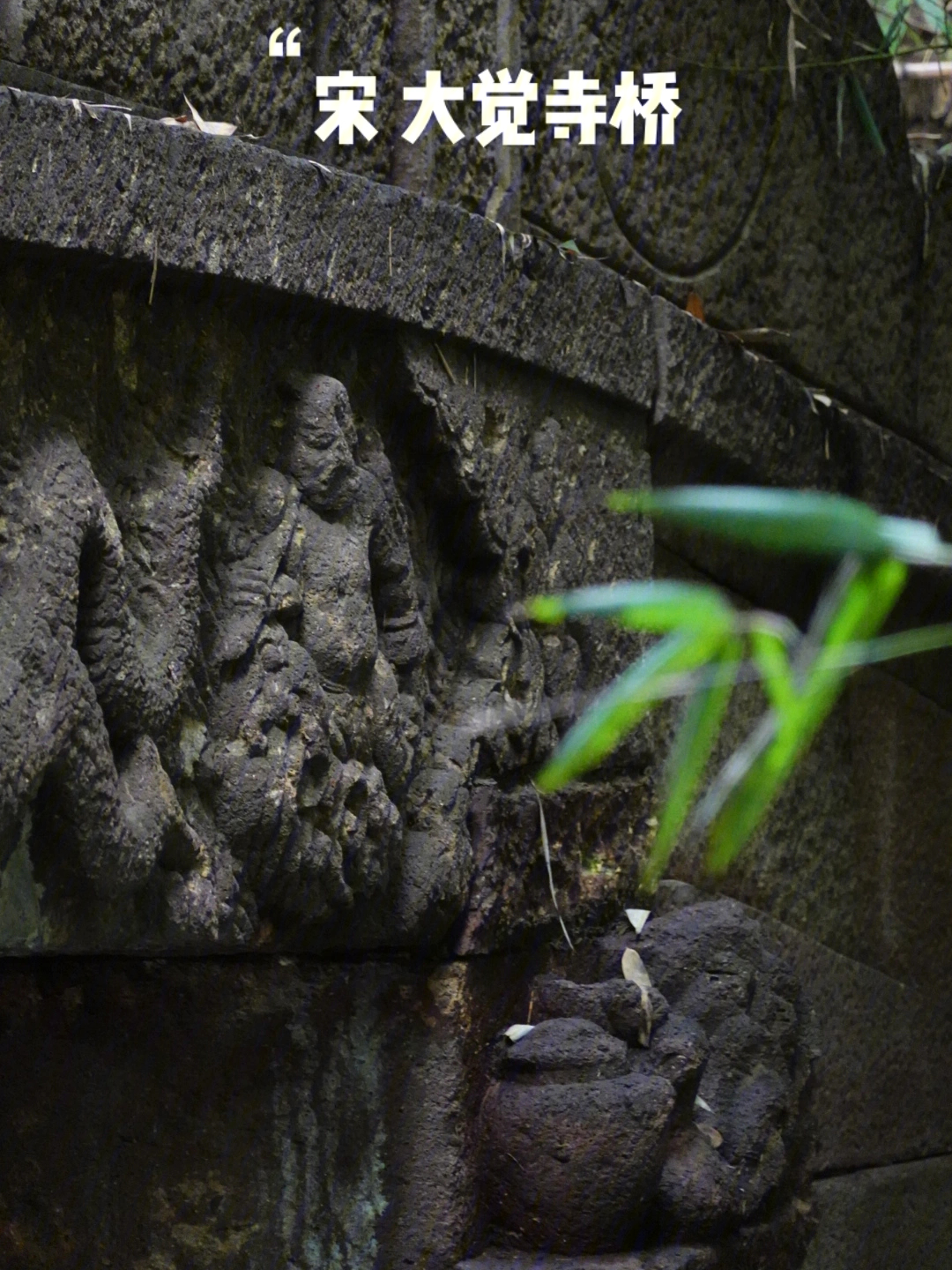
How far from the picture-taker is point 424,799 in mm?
1736

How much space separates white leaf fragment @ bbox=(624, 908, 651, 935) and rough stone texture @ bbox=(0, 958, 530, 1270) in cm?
33

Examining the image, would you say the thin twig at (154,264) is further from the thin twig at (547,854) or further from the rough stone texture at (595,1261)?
the rough stone texture at (595,1261)

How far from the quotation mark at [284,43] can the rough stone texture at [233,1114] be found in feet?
2.92

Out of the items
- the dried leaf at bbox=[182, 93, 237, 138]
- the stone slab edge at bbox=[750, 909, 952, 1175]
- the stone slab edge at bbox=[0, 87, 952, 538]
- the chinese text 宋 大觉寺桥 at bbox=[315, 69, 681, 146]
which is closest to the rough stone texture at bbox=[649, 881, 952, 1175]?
the stone slab edge at bbox=[750, 909, 952, 1175]

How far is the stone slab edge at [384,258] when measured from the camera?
1307mm

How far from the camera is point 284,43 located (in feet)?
5.39

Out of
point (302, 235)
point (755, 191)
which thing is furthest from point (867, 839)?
point (302, 235)

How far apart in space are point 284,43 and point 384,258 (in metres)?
0.23

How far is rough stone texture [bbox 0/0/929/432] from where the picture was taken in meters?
1.55

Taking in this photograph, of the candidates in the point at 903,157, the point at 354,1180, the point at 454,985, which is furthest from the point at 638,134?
the point at 354,1180

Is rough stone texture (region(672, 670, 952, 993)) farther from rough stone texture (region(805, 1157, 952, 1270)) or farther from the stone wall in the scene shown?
rough stone texture (region(805, 1157, 952, 1270))

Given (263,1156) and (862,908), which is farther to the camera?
(862,908)

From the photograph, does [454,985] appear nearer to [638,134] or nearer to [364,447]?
[364,447]

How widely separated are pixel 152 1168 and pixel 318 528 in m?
0.66
